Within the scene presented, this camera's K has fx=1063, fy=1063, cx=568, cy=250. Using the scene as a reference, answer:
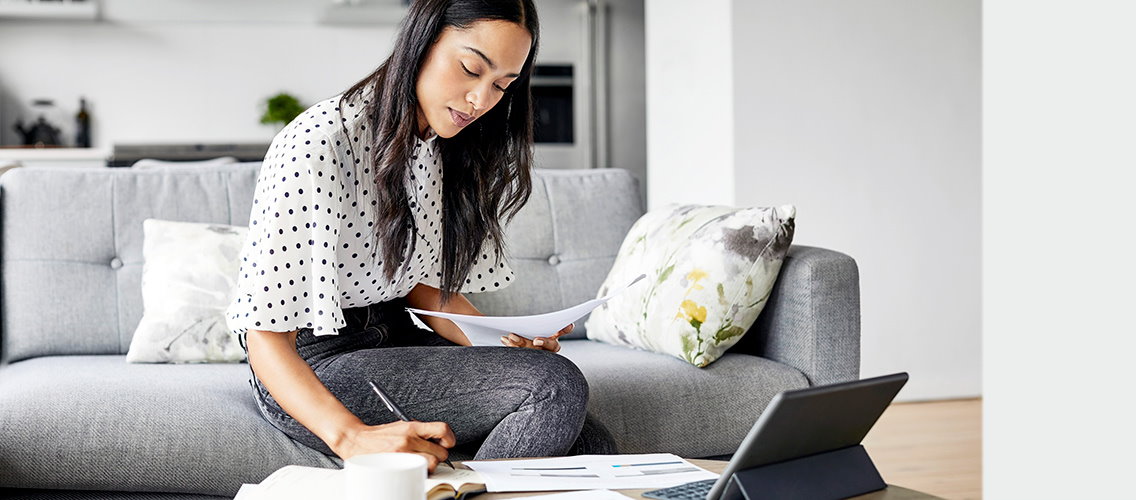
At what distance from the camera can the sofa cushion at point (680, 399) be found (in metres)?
1.97

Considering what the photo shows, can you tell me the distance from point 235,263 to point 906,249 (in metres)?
2.66

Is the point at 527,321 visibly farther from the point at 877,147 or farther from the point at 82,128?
the point at 82,128

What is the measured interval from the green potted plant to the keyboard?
521cm

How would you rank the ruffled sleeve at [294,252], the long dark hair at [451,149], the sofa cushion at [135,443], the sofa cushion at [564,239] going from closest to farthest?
the ruffled sleeve at [294,252] < the long dark hair at [451,149] < the sofa cushion at [135,443] < the sofa cushion at [564,239]

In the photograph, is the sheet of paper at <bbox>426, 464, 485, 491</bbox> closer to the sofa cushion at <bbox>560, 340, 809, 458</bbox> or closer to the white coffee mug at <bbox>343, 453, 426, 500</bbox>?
the white coffee mug at <bbox>343, 453, 426, 500</bbox>

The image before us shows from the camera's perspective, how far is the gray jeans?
4.94 feet

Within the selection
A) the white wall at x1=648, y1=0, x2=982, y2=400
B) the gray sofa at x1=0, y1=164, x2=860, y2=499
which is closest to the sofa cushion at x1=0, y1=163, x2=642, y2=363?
the gray sofa at x1=0, y1=164, x2=860, y2=499

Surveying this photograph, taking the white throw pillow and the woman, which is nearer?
the woman

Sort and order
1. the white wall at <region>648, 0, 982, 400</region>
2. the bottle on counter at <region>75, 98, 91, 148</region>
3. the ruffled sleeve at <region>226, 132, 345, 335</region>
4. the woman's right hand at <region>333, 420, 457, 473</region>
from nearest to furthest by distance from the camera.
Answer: the woman's right hand at <region>333, 420, 457, 473</region> < the ruffled sleeve at <region>226, 132, 345, 335</region> < the white wall at <region>648, 0, 982, 400</region> < the bottle on counter at <region>75, 98, 91, 148</region>

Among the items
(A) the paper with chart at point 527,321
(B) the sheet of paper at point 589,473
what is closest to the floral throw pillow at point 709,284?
(A) the paper with chart at point 527,321

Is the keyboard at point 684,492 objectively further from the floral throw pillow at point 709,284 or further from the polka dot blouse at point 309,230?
the floral throw pillow at point 709,284

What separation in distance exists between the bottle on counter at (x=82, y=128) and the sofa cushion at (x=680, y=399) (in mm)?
4654

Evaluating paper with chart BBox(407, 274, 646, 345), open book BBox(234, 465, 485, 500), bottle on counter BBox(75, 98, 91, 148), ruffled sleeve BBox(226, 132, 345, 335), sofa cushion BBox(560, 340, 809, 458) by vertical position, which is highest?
bottle on counter BBox(75, 98, 91, 148)
